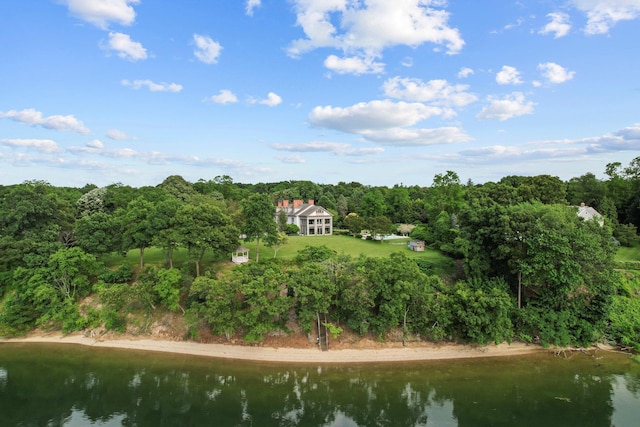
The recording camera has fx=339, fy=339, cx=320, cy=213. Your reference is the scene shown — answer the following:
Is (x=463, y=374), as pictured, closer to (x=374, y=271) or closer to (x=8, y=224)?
(x=374, y=271)

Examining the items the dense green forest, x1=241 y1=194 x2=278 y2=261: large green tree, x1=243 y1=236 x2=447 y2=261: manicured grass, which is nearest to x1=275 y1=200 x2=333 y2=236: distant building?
x1=243 y1=236 x2=447 y2=261: manicured grass

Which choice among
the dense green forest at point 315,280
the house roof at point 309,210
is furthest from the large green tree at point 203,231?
the house roof at point 309,210

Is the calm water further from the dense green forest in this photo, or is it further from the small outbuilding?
the small outbuilding

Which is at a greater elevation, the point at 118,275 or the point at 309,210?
the point at 309,210

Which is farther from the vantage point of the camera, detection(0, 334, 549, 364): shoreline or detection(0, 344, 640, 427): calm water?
detection(0, 334, 549, 364): shoreline

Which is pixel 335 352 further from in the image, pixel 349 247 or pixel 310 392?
pixel 349 247

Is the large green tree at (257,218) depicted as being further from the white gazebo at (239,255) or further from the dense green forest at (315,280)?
the white gazebo at (239,255)

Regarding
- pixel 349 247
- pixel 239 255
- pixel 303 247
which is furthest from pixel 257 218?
pixel 349 247
